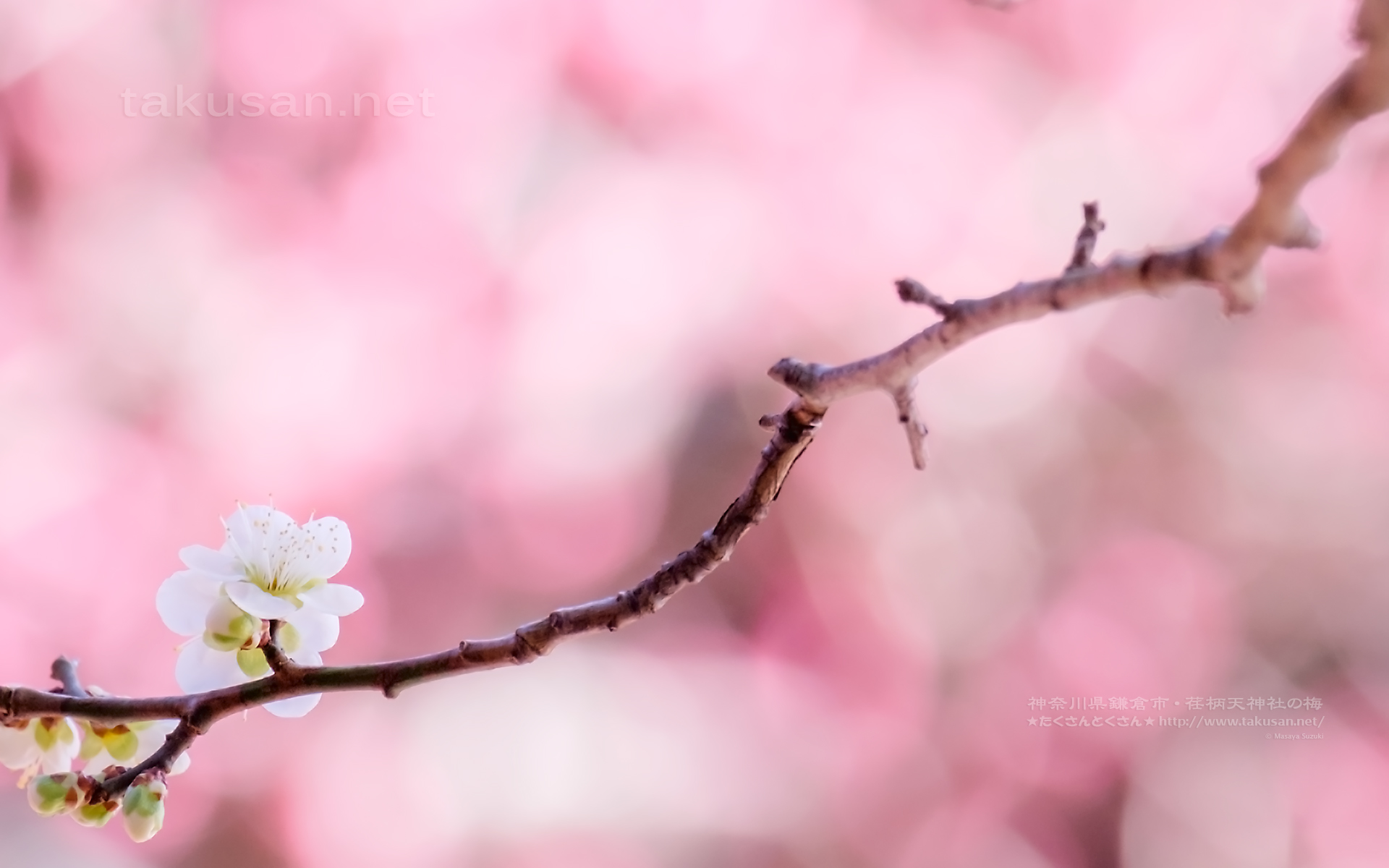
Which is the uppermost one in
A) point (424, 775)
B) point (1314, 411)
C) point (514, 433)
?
point (1314, 411)

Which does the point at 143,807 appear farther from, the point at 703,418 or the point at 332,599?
the point at 703,418

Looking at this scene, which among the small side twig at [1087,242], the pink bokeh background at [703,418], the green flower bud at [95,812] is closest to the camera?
the small side twig at [1087,242]

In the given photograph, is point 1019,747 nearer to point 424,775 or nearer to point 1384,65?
point 424,775

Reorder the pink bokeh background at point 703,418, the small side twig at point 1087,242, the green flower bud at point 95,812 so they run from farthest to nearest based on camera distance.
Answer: the pink bokeh background at point 703,418 < the green flower bud at point 95,812 < the small side twig at point 1087,242

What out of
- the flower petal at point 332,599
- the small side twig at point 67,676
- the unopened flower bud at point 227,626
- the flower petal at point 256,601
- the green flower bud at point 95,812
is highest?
the flower petal at point 332,599

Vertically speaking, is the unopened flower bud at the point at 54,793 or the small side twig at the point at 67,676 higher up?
the small side twig at the point at 67,676

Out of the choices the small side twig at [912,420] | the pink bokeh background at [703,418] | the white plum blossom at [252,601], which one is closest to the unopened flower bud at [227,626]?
the white plum blossom at [252,601]

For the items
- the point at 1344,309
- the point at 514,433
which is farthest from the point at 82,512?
the point at 1344,309

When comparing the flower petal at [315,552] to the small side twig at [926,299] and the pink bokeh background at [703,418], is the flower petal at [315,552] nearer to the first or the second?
the small side twig at [926,299]
